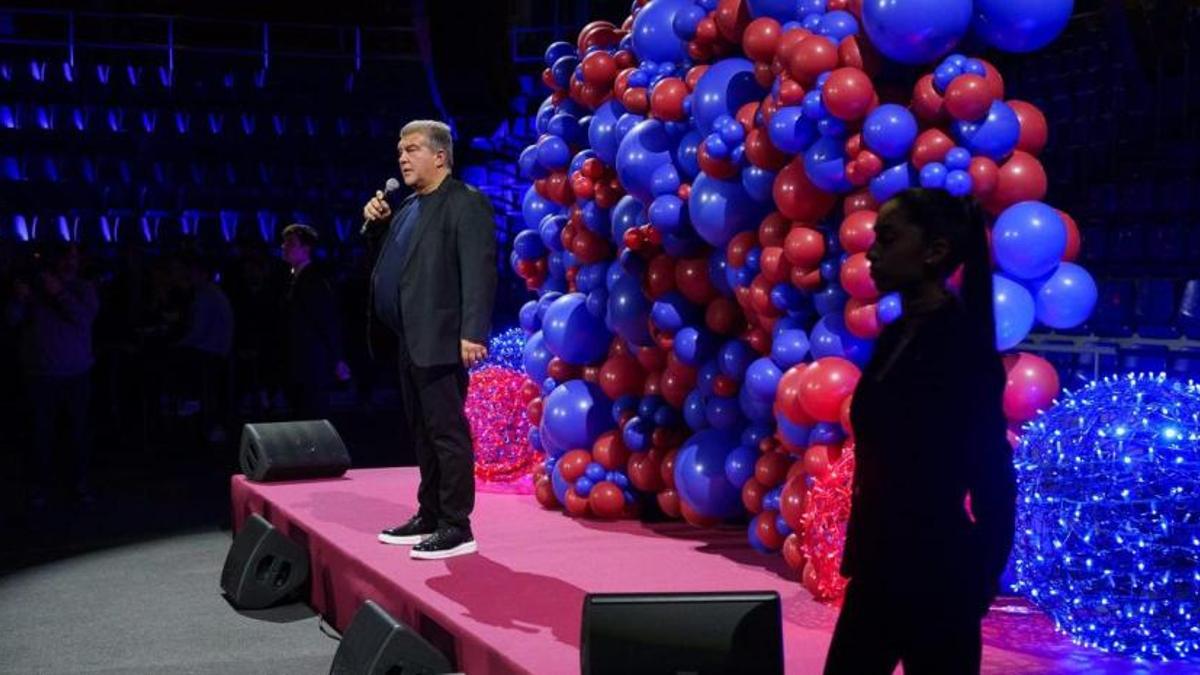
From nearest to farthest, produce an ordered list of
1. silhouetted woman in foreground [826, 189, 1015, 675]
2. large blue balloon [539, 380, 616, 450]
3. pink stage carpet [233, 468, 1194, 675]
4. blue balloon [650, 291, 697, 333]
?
silhouetted woman in foreground [826, 189, 1015, 675], pink stage carpet [233, 468, 1194, 675], blue balloon [650, 291, 697, 333], large blue balloon [539, 380, 616, 450]

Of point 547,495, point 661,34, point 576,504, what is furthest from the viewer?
point 547,495

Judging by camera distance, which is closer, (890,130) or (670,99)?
(890,130)

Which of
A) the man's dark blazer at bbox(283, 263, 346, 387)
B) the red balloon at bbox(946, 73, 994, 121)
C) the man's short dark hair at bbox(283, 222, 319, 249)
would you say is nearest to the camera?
the red balloon at bbox(946, 73, 994, 121)

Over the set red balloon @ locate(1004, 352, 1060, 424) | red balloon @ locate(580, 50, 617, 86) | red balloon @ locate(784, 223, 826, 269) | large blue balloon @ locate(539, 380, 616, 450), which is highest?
red balloon @ locate(580, 50, 617, 86)

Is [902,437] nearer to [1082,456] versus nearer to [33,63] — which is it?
[1082,456]

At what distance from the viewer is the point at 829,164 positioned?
13.7 ft

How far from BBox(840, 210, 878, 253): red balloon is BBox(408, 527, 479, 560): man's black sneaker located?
1.58 m

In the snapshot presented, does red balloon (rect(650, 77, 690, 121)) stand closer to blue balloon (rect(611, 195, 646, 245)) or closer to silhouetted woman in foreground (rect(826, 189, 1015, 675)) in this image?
blue balloon (rect(611, 195, 646, 245))

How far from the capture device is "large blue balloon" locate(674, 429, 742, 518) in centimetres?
497

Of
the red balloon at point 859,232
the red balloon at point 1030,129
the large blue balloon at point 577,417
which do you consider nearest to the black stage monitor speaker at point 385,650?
the red balloon at point 859,232

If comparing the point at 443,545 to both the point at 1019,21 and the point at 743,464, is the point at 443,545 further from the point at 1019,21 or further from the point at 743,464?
the point at 1019,21

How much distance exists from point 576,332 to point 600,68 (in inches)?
40.4

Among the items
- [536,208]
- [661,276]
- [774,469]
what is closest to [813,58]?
[661,276]

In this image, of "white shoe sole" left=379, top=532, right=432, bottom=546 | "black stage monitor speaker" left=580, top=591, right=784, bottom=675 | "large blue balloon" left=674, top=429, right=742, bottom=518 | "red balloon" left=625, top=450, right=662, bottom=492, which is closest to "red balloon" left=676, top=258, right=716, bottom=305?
"large blue balloon" left=674, top=429, right=742, bottom=518
